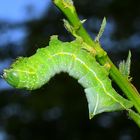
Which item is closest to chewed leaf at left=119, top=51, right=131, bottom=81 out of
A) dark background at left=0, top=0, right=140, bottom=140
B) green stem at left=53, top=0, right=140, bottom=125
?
green stem at left=53, top=0, right=140, bottom=125

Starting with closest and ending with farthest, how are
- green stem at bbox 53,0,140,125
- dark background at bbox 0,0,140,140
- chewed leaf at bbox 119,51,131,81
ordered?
green stem at bbox 53,0,140,125
chewed leaf at bbox 119,51,131,81
dark background at bbox 0,0,140,140

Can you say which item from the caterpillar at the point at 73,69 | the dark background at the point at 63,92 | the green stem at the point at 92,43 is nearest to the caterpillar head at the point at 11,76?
the caterpillar at the point at 73,69

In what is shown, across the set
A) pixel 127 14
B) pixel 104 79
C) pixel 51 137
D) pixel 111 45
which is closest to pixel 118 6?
pixel 127 14

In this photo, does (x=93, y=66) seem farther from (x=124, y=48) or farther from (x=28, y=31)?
(x=28, y=31)

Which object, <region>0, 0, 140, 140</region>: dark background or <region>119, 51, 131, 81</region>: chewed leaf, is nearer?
<region>119, 51, 131, 81</region>: chewed leaf

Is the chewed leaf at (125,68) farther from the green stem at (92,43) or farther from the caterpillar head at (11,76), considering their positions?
the caterpillar head at (11,76)

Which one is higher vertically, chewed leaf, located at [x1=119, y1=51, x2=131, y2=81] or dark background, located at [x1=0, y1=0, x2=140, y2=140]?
dark background, located at [x1=0, y1=0, x2=140, y2=140]

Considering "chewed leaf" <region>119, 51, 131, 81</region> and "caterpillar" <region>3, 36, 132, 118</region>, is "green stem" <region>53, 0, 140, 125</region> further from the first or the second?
"caterpillar" <region>3, 36, 132, 118</region>
